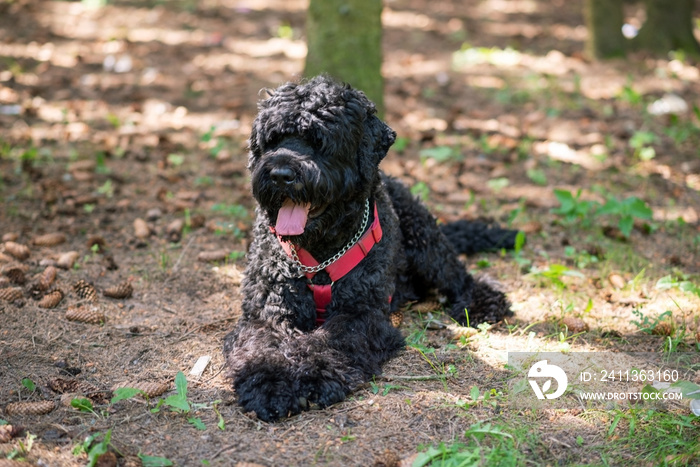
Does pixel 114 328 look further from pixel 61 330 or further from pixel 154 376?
pixel 154 376

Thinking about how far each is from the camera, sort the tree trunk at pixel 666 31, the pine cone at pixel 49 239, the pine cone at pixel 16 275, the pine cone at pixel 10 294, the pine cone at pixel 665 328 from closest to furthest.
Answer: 1. the pine cone at pixel 665 328
2. the pine cone at pixel 10 294
3. the pine cone at pixel 16 275
4. the pine cone at pixel 49 239
5. the tree trunk at pixel 666 31

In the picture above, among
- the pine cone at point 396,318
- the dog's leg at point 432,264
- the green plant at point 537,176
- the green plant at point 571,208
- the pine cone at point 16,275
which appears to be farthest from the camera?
the green plant at point 537,176

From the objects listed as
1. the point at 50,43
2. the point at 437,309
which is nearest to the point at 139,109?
the point at 50,43

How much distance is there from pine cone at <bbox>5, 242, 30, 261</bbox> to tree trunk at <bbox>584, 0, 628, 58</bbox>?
27.4ft

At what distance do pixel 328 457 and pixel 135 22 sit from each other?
398 inches

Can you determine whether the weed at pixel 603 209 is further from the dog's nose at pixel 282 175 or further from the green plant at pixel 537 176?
the dog's nose at pixel 282 175

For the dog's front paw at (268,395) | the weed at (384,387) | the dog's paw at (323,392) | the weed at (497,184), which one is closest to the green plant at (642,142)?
the weed at (497,184)

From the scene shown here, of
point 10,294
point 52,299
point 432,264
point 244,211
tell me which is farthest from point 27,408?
point 244,211

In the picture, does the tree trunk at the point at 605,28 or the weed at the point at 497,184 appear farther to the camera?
the tree trunk at the point at 605,28

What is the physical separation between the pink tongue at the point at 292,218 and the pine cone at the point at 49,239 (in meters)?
2.54

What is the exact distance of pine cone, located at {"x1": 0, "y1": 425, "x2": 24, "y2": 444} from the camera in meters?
3.14

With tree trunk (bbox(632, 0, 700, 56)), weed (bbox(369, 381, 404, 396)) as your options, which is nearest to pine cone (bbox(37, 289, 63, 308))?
weed (bbox(369, 381, 404, 396))

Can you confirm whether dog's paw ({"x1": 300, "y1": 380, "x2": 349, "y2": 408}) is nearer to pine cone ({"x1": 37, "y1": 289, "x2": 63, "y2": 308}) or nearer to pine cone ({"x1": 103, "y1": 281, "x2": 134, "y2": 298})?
pine cone ({"x1": 103, "y1": 281, "x2": 134, "y2": 298})

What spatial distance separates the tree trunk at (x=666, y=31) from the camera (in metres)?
9.91
